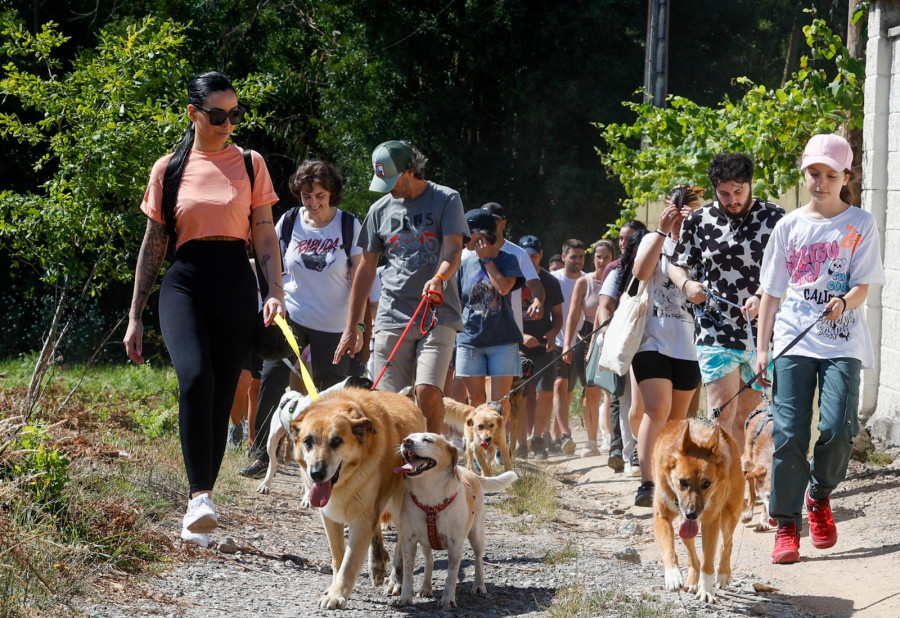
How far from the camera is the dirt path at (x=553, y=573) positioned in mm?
4988

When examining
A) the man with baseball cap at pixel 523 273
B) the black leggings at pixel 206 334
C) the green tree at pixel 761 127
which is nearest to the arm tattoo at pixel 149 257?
the black leggings at pixel 206 334

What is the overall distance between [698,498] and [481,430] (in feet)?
12.8

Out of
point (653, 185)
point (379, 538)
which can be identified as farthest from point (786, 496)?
point (653, 185)

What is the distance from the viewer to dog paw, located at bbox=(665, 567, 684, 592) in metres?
5.36

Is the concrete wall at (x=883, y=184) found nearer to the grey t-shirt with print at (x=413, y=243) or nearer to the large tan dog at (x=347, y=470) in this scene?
the grey t-shirt with print at (x=413, y=243)

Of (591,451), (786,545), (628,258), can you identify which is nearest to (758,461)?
(786,545)

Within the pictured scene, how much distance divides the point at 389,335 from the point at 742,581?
8.67 feet

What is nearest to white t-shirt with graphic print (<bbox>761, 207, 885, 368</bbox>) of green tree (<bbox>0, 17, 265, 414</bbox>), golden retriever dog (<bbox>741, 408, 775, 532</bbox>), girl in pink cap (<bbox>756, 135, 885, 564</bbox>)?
girl in pink cap (<bbox>756, 135, 885, 564</bbox>)

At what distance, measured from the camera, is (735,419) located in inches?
283

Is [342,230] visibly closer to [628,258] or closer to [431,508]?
[628,258]

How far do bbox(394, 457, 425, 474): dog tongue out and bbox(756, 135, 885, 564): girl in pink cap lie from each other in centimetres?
184

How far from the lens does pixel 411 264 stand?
7012 millimetres

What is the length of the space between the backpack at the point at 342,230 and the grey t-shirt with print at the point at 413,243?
0.74 metres

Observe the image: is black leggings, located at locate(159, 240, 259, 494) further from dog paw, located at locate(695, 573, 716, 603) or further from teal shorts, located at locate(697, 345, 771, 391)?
teal shorts, located at locate(697, 345, 771, 391)
